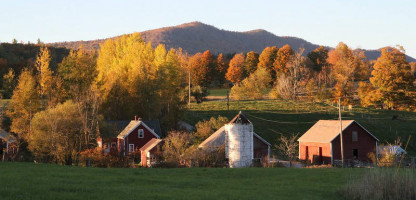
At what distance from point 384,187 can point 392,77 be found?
59209 millimetres

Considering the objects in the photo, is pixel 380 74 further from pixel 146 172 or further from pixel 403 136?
pixel 146 172

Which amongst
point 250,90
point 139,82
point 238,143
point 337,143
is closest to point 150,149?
point 238,143

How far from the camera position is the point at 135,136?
52062 mm

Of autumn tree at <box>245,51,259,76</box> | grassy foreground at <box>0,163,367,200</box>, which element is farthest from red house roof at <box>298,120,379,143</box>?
autumn tree at <box>245,51,259,76</box>

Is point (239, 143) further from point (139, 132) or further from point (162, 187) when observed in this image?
point (162, 187)

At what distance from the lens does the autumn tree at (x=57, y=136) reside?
136 feet

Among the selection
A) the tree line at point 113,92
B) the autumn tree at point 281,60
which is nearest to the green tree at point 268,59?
the autumn tree at point 281,60

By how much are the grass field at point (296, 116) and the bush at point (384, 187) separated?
141ft

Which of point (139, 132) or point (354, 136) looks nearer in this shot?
point (354, 136)

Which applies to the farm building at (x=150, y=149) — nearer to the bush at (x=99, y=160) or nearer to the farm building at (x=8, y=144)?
the bush at (x=99, y=160)

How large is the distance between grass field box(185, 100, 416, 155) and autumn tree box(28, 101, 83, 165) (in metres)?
23.6

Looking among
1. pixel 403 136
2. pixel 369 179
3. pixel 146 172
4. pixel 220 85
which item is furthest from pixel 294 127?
pixel 220 85

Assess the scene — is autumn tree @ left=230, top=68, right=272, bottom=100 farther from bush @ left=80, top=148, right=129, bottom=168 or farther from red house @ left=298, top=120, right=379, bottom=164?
bush @ left=80, top=148, right=129, bottom=168

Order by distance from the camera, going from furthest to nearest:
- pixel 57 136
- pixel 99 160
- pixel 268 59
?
1. pixel 268 59
2. pixel 57 136
3. pixel 99 160
